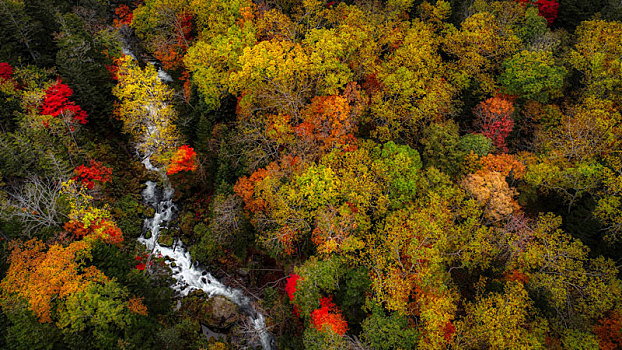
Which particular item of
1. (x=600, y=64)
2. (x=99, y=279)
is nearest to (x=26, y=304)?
(x=99, y=279)

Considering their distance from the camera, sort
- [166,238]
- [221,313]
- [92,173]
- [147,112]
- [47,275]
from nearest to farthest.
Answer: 1. [47,275]
2. [221,313]
3. [92,173]
4. [166,238]
5. [147,112]

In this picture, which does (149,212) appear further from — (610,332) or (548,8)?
(548,8)

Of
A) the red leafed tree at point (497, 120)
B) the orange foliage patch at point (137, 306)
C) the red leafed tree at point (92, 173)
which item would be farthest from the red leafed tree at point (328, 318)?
the red leafed tree at point (92, 173)

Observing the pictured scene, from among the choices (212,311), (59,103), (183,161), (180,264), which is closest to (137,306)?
(212,311)

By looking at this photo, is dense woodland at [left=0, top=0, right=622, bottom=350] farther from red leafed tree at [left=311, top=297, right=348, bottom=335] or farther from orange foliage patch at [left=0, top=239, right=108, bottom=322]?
red leafed tree at [left=311, top=297, right=348, bottom=335]

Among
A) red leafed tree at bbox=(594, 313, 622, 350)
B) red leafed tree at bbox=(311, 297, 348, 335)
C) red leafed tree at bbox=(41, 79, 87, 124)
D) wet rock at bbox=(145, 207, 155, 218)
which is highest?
red leafed tree at bbox=(41, 79, 87, 124)

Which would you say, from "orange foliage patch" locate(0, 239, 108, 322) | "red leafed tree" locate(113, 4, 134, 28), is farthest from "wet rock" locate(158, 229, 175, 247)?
"red leafed tree" locate(113, 4, 134, 28)
